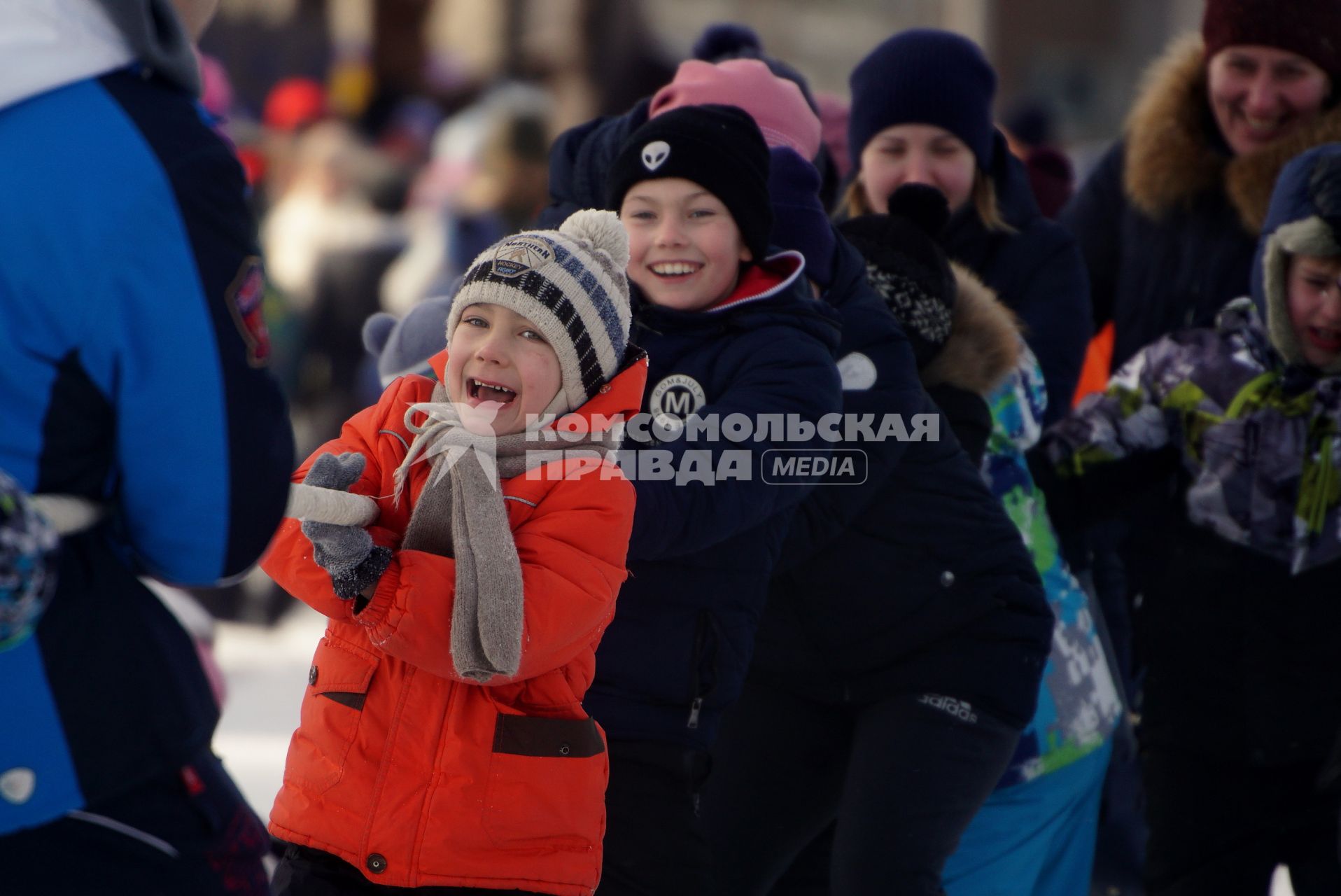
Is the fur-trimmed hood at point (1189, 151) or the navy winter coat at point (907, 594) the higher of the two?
the fur-trimmed hood at point (1189, 151)

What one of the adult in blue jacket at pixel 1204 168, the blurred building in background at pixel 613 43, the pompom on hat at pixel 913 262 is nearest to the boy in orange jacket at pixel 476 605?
the pompom on hat at pixel 913 262

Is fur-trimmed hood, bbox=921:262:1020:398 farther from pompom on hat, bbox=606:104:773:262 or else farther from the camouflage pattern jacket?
pompom on hat, bbox=606:104:773:262

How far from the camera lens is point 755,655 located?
9.92ft

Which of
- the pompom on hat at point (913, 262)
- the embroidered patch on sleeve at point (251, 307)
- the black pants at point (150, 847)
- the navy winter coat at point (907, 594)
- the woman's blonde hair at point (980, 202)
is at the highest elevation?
the woman's blonde hair at point (980, 202)

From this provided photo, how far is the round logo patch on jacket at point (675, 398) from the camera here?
8.53 ft

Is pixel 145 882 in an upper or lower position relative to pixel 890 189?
lower

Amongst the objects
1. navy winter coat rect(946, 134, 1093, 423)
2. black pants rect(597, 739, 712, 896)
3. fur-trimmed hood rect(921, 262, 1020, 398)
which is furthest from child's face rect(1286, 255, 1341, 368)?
black pants rect(597, 739, 712, 896)

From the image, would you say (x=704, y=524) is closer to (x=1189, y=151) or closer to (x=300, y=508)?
(x=300, y=508)

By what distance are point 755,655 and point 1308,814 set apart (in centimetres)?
114

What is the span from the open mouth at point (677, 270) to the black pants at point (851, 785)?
0.83m

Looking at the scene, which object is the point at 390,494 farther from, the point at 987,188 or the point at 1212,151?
the point at 1212,151

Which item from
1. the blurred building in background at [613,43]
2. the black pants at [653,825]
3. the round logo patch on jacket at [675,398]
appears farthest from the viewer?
the blurred building in background at [613,43]

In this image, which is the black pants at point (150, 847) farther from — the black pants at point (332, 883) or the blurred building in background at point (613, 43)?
the blurred building in background at point (613, 43)

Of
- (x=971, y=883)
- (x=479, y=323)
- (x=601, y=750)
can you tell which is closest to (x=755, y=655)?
(x=971, y=883)
